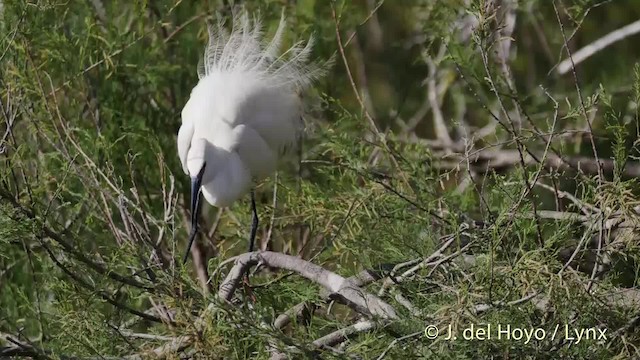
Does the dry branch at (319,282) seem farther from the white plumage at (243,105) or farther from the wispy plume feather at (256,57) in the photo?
the wispy plume feather at (256,57)

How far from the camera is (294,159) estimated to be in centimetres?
336

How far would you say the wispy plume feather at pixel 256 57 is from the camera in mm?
3037

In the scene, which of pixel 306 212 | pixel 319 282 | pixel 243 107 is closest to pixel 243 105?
pixel 243 107

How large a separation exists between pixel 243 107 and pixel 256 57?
0.14 metres

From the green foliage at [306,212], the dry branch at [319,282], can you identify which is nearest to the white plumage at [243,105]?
the green foliage at [306,212]

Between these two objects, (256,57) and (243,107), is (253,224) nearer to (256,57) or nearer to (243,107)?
(243,107)

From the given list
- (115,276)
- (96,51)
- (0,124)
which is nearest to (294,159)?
(96,51)

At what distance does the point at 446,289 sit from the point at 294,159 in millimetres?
1633

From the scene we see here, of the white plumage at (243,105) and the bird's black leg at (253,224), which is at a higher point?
the white plumage at (243,105)

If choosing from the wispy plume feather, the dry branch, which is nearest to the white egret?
the wispy plume feather

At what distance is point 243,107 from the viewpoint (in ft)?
9.91

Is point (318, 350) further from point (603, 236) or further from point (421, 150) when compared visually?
point (421, 150)

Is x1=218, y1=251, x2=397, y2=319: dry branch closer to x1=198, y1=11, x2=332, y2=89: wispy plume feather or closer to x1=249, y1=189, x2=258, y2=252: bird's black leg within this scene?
x1=249, y1=189, x2=258, y2=252: bird's black leg

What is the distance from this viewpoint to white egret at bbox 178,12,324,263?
116 inches
